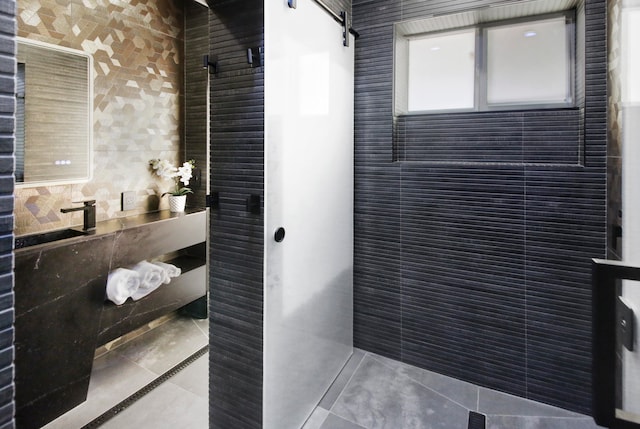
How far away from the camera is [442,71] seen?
7.51 feet

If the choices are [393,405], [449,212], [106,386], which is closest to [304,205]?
[449,212]

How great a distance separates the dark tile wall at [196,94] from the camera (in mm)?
2871

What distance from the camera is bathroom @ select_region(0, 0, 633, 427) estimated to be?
177cm

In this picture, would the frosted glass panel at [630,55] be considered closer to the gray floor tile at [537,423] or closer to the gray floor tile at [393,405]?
the gray floor tile at [537,423]

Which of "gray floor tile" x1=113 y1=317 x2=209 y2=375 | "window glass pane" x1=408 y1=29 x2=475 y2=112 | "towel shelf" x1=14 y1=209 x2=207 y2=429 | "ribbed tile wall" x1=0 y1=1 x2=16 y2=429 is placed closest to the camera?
"ribbed tile wall" x1=0 y1=1 x2=16 y2=429

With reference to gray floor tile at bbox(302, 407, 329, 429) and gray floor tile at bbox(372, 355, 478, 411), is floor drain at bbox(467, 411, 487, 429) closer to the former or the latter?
gray floor tile at bbox(372, 355, 478, 411)

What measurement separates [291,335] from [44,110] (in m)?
1.84

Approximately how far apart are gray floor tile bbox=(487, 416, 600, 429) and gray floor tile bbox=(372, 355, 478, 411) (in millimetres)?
126

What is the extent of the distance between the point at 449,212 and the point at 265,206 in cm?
124

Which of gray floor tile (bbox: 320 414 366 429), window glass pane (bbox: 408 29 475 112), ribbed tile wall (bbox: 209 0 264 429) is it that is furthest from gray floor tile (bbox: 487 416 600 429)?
window glass pane (bbox: 408 29 475 112)

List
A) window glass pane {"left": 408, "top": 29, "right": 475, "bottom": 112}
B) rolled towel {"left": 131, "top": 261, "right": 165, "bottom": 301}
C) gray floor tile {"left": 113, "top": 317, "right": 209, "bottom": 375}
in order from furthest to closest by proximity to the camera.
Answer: gray floor tile {"left": 113, "top": 317, "right": 209, "bottom": 375}
rolled towel {"left": 131, "top": 261, "right": 165, "bottom": 301}
window glass pane {"left": 408, "top": 29, "right": 475, "bottom": 112}

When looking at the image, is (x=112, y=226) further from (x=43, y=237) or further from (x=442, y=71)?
(x=442, y=71)

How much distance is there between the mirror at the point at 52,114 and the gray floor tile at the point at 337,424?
6.64 ft

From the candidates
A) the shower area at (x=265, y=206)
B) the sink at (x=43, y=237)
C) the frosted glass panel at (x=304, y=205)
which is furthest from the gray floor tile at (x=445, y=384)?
the sink at (x=43, y=237)
